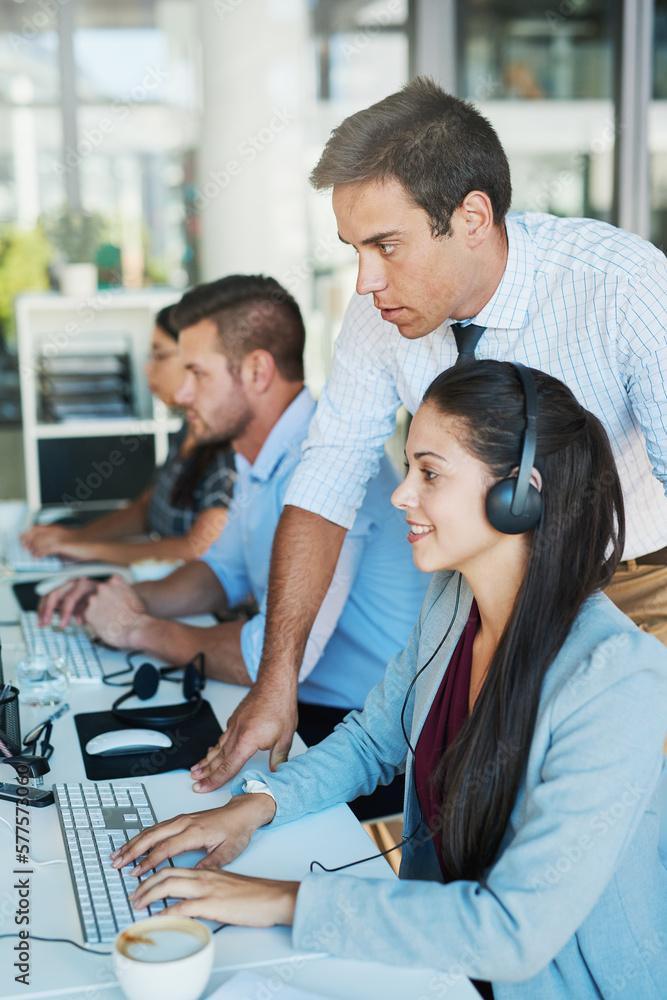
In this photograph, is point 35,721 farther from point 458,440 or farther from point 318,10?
point 318,10

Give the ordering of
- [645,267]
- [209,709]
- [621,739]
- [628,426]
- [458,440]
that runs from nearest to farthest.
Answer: [621,739], [458,440], [645,267], [628,426], [209,709]

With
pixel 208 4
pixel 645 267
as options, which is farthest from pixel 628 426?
pixel 208 4

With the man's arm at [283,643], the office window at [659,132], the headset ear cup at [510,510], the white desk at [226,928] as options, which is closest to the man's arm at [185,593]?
the man's arm at [283,643]

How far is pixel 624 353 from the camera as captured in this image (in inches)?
56.2

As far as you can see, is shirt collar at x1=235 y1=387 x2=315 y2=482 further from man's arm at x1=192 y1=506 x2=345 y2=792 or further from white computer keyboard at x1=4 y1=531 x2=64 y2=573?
white computer keyboard at x1=4 y1=531 x2=64 y2=573

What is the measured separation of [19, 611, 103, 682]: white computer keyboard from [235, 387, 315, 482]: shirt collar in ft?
1.66

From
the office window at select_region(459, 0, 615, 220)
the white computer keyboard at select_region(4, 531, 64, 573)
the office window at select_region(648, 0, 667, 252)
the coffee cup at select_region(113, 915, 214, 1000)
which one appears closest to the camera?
the coffee cup at select_region(113, 915, 214, 1000)

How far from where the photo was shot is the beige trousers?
167cm

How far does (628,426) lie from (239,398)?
3.27ft

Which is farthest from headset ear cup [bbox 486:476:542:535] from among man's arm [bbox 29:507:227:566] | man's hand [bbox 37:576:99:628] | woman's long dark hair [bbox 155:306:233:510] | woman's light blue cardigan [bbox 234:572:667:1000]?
woman's long dark hair [bbox 155:306:233:510]

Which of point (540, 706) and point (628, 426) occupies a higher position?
point (628, 426)

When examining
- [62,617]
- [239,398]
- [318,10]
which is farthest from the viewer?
[318,10]

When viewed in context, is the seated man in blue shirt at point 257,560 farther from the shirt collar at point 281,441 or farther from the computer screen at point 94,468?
the computer screen at point 94,468

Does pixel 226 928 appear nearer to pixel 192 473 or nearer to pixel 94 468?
pixel 192 473
